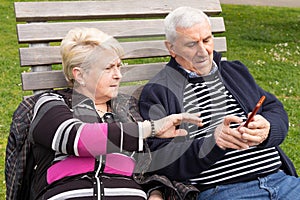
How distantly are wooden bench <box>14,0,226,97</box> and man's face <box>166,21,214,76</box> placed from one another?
169mm

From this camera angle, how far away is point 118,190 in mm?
2668

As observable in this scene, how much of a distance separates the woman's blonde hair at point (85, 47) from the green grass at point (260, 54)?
1946 millimetres

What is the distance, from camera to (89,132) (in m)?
2.56

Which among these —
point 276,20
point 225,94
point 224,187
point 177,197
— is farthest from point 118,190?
point 276,20

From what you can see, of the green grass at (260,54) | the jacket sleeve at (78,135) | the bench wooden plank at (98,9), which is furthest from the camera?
the green grass at (260,54)

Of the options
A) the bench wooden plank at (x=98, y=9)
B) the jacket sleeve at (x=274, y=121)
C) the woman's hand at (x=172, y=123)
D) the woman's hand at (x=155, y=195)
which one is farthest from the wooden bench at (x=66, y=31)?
the jacket sleeve at (x=274, y=121)

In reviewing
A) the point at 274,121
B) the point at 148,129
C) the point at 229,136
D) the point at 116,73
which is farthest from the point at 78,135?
the point at 274,121

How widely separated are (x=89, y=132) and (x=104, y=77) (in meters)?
0.36

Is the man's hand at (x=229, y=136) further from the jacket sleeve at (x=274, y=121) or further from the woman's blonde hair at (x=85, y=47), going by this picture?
the woman's blonde hair at (x=85, y=47)

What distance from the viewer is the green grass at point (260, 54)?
621cm

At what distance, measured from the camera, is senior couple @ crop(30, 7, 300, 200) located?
8.57 feet

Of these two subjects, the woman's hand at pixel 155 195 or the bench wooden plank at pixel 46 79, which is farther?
the bench wooden plank at pixel 46 79

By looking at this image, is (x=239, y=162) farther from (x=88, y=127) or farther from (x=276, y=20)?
(x=276, y=20)

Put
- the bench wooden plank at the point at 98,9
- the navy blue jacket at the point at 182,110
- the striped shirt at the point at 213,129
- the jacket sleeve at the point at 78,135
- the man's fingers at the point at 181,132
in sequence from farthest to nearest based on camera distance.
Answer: the bench wooden plank at the point at 98,9
the striped shirt at the point at 213,129
the navy blue jacket at the point at 182,110
the man's fingers at the point at 181,132
the jacket sleeve at the point at 78,135
